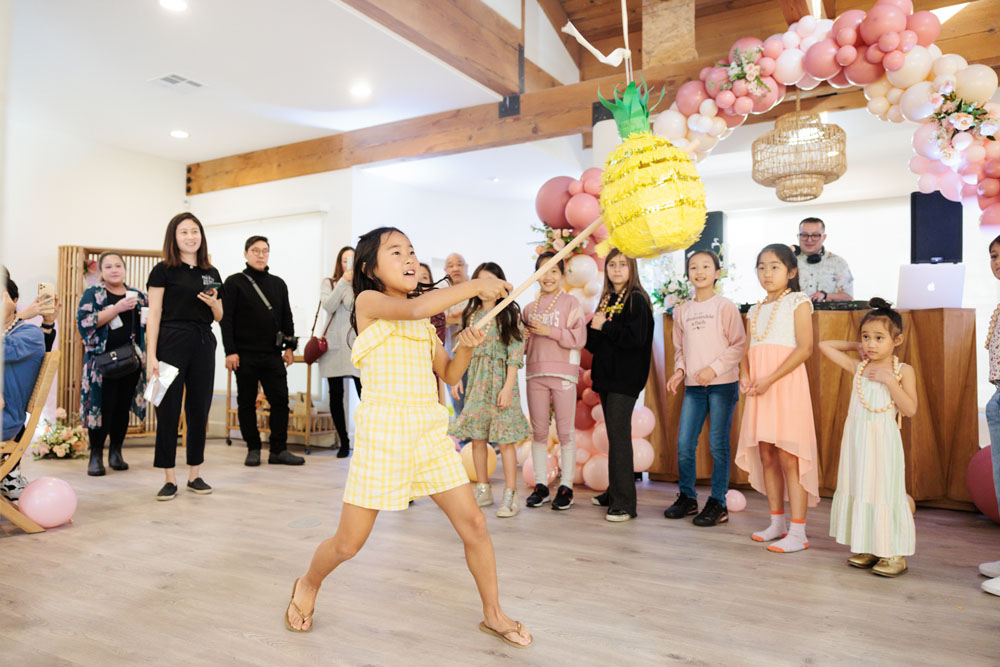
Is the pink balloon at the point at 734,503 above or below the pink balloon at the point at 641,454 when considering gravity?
below

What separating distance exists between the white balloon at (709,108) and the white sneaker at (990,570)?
9.84ft

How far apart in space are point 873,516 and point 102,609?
2.71 m

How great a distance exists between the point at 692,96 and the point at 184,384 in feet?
11.8

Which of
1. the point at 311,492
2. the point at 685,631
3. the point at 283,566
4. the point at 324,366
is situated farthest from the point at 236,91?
the point at 685,631

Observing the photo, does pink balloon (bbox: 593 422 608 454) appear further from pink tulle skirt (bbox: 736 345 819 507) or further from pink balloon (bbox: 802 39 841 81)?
pink balloon (bbox: 802 39 841 81)

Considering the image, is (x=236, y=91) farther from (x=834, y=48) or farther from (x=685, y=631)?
(x=685, y=631)

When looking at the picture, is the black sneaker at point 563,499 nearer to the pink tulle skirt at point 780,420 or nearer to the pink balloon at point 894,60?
the pink tulle skirt at point 780,420

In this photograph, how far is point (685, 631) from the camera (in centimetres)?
200

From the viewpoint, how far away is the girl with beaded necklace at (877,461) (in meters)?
2.54

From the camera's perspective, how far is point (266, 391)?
5133 millimetres

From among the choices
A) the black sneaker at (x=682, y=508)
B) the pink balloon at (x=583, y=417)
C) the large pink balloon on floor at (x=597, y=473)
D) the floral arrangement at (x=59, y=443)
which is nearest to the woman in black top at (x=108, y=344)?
the floral arrangement at (x=59, y=443)

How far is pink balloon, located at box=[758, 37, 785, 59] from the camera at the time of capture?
418cm

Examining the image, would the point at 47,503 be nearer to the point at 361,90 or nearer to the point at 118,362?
the point at 118,362

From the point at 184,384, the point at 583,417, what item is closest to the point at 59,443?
the point at 184,384
